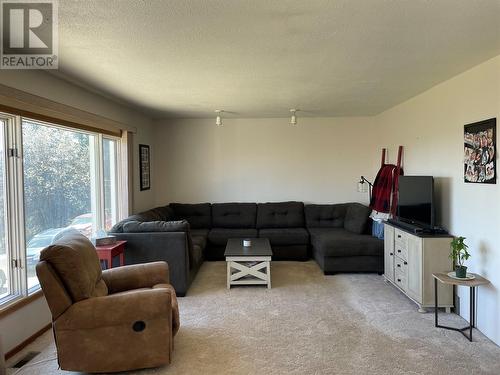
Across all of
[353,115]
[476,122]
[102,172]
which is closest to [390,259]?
[476,122]

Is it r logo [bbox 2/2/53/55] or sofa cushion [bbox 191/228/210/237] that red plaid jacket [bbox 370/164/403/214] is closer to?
sofa cushion [bbox 191/228/210/237]

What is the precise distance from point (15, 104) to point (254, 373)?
2710 millimetres

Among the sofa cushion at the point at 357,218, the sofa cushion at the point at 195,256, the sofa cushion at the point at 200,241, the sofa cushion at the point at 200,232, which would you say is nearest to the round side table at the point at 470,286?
the sofa cushion at the point at 357,218

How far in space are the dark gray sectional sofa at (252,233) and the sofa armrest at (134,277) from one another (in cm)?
83

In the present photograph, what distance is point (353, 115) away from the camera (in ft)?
18.8

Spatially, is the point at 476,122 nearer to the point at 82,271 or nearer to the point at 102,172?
the point at 82,271

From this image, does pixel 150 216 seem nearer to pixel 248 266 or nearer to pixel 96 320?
pixel 248 266

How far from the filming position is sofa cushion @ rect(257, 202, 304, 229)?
218 inches

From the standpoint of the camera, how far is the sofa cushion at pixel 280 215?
554cm

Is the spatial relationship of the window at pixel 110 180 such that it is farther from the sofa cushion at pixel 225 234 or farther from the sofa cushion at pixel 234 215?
the sofa cushion at pixel 234 215

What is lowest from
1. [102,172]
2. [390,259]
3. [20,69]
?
[390,259]

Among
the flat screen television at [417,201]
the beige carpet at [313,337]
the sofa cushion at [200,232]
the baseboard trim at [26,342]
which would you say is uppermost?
the flat screen television at [417,201]

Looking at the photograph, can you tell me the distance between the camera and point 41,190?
308 cm

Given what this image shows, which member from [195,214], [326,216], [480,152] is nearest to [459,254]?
[480,152]
